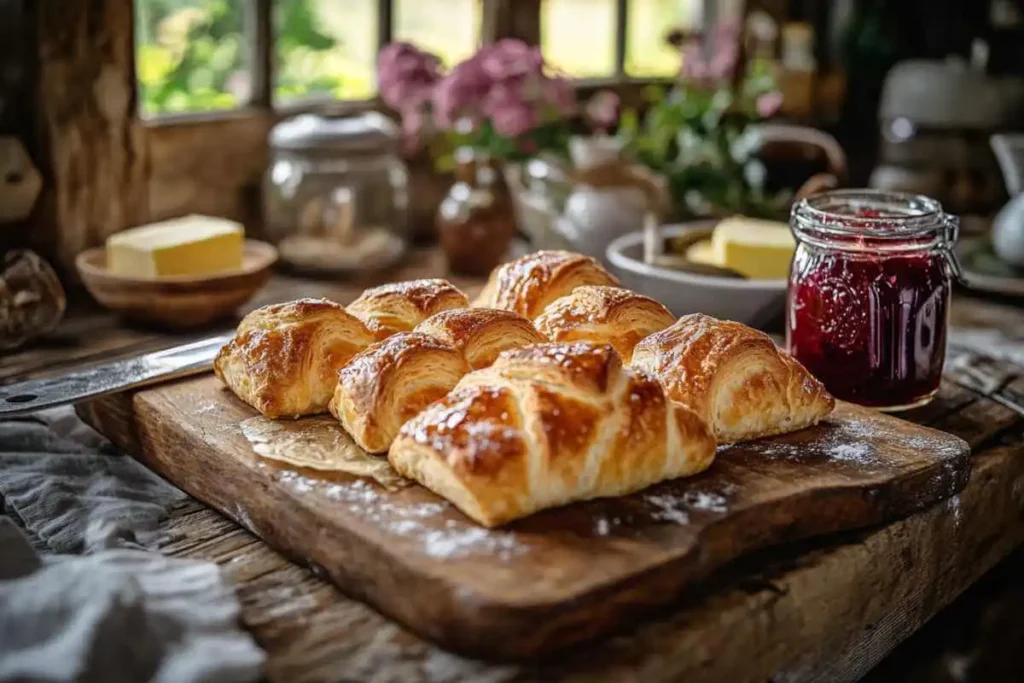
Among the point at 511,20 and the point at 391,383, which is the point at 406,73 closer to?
the point at 511,20

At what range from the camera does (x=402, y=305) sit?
138 cm

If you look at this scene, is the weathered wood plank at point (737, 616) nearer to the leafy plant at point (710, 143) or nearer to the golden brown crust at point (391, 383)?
the golden brown crust at point (391, 383)

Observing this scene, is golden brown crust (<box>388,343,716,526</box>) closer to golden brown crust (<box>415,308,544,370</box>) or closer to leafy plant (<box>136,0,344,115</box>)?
golden brown crust (<box>415,308,544,370</box>)

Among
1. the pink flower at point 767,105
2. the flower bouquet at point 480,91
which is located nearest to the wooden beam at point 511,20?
the flower bouquet at point 480,91

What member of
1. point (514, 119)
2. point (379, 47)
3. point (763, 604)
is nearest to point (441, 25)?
point (379, 47)

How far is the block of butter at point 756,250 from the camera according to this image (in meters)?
1.80

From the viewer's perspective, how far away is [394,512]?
1.01m

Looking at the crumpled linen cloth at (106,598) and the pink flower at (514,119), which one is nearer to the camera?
the crumpled linen cloth at (106,598)

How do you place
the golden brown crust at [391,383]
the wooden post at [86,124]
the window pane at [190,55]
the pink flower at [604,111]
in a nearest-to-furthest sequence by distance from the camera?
A: the golden brown crust at [391,383] → the wooden post at [86,124] → the window pane at [190,55] → the pink flower at [604,111]

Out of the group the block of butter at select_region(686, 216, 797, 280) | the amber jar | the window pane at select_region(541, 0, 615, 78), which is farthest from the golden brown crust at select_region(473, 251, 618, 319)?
the window pane at select_region(541, 0, 615, 78)

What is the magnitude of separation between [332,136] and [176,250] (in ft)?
1.65

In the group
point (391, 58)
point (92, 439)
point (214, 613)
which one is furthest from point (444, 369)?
point (391, 58)

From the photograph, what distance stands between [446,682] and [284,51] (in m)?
1.87

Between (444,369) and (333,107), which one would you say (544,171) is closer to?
(333,107)
